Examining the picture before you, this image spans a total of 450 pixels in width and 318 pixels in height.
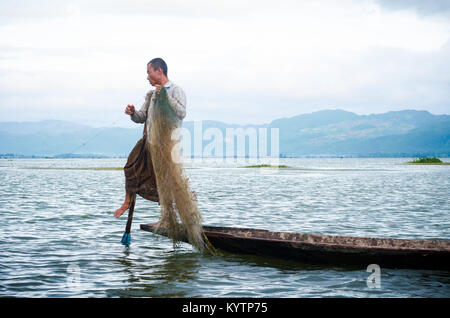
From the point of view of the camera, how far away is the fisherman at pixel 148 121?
27.4 feet

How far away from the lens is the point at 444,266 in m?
7.94

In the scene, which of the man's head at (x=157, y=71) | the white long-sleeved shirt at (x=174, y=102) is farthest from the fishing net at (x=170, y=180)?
the man's head at (x=157, y=71)

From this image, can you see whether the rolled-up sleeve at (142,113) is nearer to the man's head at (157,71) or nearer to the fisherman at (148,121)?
the fisherman at (148,121)

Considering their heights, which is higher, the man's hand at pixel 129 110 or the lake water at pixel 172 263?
the man's hand at pixel 129 110

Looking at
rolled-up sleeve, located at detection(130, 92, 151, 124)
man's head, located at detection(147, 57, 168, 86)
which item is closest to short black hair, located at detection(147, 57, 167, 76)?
man's head, located at detection(147, 57, 168, 86)

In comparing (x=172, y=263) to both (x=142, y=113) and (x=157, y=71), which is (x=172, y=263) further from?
(x=157, y=71)

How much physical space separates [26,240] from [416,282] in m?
8.10

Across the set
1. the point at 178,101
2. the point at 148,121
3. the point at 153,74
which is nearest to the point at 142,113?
the point at 148,121

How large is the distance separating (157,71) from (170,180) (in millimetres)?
1793

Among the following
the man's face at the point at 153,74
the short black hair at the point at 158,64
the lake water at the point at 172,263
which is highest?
the short black hair at the point at 158,64

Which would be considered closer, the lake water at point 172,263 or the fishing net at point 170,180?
the lake water at point 172,263

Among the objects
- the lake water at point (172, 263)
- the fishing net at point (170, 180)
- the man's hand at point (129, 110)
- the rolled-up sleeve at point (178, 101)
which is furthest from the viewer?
the man's hand at point (129, 110)

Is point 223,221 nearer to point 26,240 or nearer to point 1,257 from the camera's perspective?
point 26,240

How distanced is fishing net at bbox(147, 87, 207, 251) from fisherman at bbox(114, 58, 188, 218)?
0.40 feet
